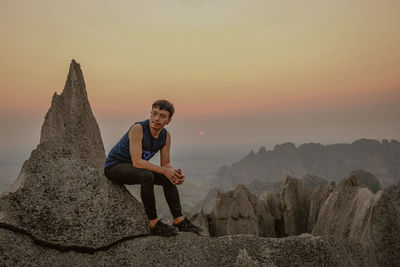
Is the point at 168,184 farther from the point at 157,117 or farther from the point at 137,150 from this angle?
the point at 157,117

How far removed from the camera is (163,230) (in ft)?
17.8

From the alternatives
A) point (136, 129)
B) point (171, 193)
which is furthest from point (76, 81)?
point (171, 193)

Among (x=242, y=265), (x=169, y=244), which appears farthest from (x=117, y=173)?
(x=242, y=265)

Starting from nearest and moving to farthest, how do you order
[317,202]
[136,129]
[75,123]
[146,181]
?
[146,181]
[136,129]
[75,123]
[317,202]

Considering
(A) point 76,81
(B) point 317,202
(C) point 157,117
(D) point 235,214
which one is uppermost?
(A) point 76,81

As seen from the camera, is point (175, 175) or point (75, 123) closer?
point (175, 175)

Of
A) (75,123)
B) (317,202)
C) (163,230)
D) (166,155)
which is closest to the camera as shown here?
(163,230)

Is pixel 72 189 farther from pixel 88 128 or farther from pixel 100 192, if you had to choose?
pixel 88 128

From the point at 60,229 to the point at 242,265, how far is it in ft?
12.2

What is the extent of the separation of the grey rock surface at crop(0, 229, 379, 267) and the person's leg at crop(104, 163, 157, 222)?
61 centimetres

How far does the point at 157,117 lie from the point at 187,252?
2993mm

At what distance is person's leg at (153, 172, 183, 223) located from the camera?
5793 mm

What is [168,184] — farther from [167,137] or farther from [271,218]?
[271,218]

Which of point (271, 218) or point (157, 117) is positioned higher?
point (157, 117)
